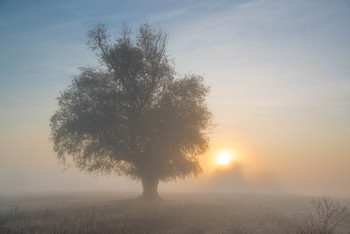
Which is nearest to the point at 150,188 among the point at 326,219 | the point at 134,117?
the point at 134,117

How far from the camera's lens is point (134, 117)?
1192 inches

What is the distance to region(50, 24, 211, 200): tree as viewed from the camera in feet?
99.1

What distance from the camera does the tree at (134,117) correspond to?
99.1 feet

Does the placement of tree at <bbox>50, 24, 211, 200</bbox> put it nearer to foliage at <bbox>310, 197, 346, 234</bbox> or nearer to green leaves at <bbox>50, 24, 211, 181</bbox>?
green leaves at <bbox>50, 24, 211, 181</bbox>

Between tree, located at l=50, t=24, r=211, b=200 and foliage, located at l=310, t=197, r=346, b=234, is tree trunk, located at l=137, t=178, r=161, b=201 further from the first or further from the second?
foliage, located at l=310, t=197, r=346, b=234

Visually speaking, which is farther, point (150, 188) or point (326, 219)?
point (150, 188)

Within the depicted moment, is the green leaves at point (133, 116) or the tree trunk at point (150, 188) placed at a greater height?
the green leaves at point (133, 116)

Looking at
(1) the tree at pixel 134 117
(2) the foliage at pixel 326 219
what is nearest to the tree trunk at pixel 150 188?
(1) the tree at pixel 134 117

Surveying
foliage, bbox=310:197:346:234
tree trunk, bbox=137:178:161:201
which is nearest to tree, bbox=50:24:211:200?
tree trunk, bbox=137:178:161:201

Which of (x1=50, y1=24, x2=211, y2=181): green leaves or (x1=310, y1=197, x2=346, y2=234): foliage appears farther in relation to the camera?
(x1=50, y1=24, x2=211, y2=181): green leaves

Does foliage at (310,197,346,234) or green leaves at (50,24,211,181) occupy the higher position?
green leaves at (50,24,211,181)

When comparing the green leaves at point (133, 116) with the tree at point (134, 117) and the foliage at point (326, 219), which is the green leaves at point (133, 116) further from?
the foliage at point (326, 219)

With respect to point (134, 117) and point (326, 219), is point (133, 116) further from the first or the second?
point (326, 219)

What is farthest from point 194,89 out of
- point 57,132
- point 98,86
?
point 57,132
